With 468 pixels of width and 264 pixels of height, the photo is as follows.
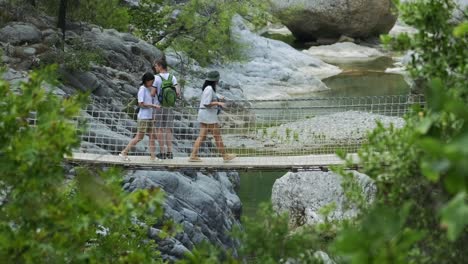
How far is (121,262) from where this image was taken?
230 inches

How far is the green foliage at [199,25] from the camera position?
19.8 m

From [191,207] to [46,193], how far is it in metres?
8.40

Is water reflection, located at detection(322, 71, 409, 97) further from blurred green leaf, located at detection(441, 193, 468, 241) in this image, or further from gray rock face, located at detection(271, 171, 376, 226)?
blurred green leaf, located at detection(441, 193, 468, 241)

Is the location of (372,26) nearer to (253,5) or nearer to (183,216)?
(253,5)

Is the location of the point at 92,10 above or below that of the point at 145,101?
above

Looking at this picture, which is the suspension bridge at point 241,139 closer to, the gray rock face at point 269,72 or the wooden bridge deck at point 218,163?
the wooden bridge deck at point 218,163

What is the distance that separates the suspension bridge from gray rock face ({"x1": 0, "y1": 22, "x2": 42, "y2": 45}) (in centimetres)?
166

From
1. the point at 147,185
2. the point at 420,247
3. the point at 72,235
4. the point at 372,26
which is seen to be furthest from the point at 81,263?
the point at 372,26

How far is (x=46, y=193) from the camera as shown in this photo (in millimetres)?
5504

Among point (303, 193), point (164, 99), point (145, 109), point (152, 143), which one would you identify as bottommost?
point (303, 193)

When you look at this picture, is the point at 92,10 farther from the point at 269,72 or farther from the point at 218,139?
the point at 218,139

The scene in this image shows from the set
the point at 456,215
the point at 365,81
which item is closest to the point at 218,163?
the point at 456,215

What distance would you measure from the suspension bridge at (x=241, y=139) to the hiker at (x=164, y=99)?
0.38 feet

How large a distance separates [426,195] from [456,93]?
71 cm
